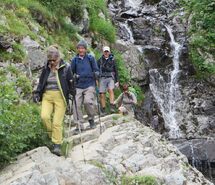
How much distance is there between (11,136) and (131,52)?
40.4 feet

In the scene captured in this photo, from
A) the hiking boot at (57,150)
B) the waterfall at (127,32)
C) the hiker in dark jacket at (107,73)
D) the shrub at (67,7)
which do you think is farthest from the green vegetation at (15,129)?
the waterfall at (127,32)

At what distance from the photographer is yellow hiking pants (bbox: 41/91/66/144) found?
9281 millimetres

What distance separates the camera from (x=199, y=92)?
1927cm

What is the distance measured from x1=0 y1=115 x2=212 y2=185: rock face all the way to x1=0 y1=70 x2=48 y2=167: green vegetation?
0.93 feet

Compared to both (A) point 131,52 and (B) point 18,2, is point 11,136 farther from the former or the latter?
(A) point 131,52

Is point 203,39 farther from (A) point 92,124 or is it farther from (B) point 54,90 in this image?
(B) point 54,90

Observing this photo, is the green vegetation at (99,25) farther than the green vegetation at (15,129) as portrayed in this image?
Yes

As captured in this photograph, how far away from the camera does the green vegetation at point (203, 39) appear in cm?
1995

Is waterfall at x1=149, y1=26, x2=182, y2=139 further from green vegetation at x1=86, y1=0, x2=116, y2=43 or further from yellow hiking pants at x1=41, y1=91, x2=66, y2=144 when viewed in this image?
yellow hiking pants at x1=41, y1=91, x2=66, y2=144

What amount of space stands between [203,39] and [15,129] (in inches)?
555

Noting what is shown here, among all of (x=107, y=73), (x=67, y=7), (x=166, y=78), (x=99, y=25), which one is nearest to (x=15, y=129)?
(x=107, y=73)

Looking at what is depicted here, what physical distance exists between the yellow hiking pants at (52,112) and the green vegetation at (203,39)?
38.1 feet

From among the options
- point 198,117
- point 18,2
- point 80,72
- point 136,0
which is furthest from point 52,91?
point 136,0

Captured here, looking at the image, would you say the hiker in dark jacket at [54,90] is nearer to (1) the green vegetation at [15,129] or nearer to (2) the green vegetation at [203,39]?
(1) the green vegetation at [15,129]
